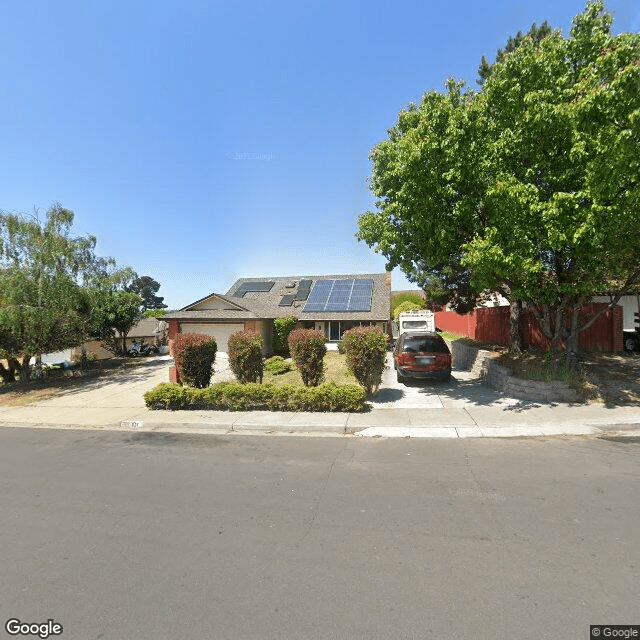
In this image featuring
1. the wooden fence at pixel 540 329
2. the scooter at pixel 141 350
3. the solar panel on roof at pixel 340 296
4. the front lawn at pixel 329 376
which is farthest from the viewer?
the scooter at pixel 141 350

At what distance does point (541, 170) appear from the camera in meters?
8.94

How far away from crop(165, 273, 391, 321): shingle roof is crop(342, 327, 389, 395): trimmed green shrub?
11.3m

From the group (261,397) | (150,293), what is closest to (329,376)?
(261,397)

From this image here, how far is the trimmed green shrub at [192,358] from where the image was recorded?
36.1ft

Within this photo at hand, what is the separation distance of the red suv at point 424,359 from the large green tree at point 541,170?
2.71m

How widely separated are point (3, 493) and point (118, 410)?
5.70 meters

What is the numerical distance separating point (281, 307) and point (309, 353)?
15.1m

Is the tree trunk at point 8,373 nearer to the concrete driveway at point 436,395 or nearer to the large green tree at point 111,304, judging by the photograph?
the large green tree at point 111,304

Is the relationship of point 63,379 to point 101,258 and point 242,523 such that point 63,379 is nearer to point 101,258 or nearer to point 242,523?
point 101,258

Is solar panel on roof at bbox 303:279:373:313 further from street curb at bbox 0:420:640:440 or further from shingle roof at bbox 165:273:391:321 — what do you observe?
street curb at bbox 0:420:640:440

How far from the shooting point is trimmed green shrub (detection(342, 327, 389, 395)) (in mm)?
9695

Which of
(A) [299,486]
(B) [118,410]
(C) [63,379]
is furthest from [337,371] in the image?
(C) [63,379]

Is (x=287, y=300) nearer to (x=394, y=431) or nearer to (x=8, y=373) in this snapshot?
(x=8, y=373)

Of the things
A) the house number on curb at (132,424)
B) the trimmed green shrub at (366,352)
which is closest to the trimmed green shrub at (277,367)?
the trimmed green shrub at (366,352)
